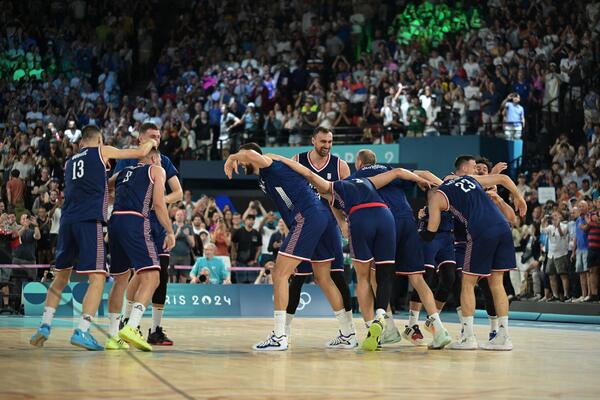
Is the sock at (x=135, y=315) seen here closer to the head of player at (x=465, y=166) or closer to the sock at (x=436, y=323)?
the sock at (x=436, y=323)

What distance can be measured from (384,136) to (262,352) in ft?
46.6

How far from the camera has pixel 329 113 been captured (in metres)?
25.5

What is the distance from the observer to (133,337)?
10.7m

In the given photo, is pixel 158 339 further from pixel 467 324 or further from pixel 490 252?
pixel 490 252

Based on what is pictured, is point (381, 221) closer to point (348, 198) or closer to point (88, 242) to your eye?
point (348, 198)

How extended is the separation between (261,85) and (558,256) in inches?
440

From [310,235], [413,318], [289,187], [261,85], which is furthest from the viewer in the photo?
[261,85]

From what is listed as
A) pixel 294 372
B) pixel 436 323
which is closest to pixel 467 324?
pixel 436 323

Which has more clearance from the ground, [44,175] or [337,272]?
[44,175]

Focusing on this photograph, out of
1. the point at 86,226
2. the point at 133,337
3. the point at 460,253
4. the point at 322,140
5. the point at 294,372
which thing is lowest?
the point at 294,372

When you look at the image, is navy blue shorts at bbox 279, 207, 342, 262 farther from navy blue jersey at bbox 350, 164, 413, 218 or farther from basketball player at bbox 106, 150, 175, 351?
basketball player at bbox 106, 150, 175, 351

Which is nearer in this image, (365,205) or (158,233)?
(365,205)

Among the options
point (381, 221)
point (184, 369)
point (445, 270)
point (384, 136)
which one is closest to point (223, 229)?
point (384, 136)

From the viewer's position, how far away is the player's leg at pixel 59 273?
11.0 meters
